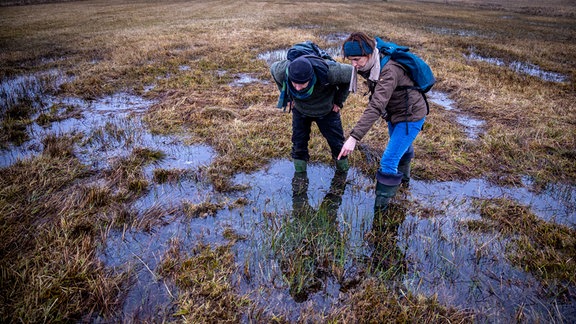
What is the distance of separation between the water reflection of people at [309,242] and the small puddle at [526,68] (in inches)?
441

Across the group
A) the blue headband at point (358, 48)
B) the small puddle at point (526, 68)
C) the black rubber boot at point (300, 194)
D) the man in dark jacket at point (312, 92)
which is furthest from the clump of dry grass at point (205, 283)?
the small puddle at point (526, 68)

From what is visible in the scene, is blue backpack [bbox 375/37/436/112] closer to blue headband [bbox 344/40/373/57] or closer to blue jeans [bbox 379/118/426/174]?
blue headband [bbox 344/40/373/57]

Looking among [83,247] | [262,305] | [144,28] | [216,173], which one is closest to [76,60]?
[144,28]

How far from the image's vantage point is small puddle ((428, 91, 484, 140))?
721 cm

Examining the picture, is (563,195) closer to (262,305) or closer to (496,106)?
(496,106)

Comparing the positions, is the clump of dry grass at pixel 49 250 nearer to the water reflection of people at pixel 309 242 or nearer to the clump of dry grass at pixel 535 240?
the water reflection of people at pixel 309 242

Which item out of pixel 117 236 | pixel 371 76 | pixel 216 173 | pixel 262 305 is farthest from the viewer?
pixel 216 173

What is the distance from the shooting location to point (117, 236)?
4.03 meters

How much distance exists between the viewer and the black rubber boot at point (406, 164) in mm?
4848

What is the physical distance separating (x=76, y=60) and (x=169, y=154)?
381 inches

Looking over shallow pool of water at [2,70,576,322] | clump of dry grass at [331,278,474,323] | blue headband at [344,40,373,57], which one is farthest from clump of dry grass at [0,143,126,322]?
blue headband at [344,40,373,57]

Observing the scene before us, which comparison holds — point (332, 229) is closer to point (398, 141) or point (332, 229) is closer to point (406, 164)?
point (398, 141)

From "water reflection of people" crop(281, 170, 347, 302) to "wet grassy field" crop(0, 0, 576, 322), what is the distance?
24 mm

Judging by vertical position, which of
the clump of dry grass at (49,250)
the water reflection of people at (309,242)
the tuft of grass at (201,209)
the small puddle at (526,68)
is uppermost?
the small puddle at (526,68)
